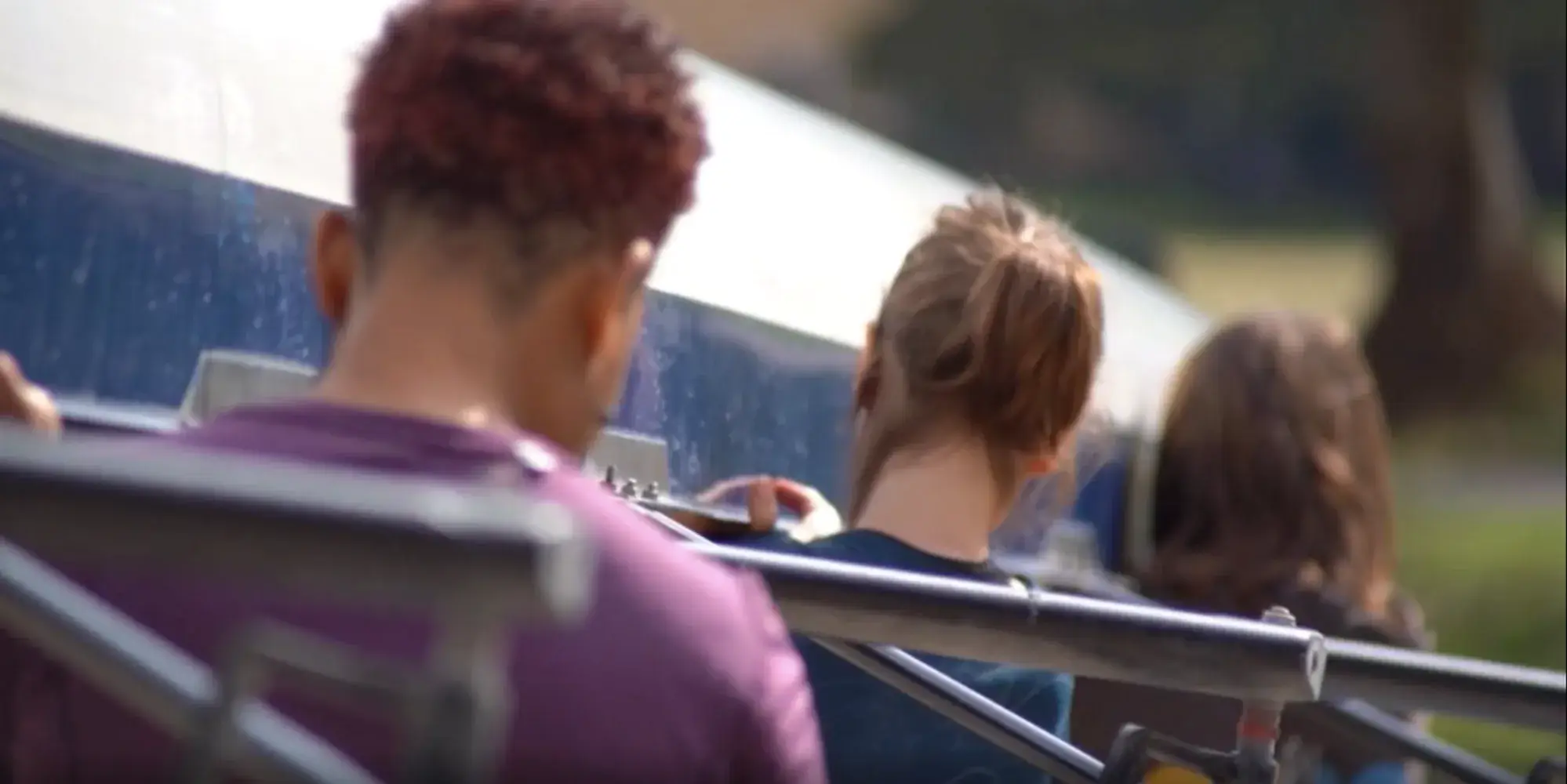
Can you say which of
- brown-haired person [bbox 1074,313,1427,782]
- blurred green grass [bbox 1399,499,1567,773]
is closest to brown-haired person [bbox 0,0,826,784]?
brown-haired person [bbox 1074,313,1427,782]

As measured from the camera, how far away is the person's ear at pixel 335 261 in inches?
62.3

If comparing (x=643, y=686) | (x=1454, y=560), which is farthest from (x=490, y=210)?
(x=1454, y=560)

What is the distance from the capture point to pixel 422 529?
929 mm

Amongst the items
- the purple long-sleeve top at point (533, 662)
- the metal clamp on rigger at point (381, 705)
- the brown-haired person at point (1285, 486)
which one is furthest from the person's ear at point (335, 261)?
the brown-haired person at point (1285, 486)

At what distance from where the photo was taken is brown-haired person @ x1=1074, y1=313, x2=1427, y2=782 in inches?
161

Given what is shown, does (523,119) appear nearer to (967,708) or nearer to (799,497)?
(967,708)

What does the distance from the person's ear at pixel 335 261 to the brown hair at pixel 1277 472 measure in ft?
8.89

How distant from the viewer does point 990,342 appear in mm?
2605

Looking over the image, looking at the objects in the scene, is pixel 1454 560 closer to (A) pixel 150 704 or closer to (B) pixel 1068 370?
(B) pixel 1068 370

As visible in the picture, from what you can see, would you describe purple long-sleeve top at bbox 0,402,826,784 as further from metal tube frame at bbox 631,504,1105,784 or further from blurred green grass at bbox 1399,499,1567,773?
blurred green grass at bbox 1399,499,1567,773

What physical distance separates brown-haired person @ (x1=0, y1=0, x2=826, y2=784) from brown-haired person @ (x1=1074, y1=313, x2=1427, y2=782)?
8.71 feet

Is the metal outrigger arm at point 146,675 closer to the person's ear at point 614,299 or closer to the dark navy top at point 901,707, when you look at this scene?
the person's ear at point 614,299

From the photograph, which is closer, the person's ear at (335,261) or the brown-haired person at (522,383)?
the brown-haired person at (522,383)

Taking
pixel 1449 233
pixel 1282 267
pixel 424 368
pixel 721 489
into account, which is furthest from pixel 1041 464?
pixel 1282 267
